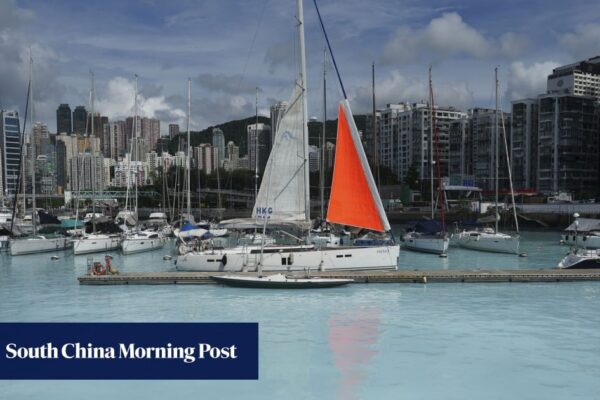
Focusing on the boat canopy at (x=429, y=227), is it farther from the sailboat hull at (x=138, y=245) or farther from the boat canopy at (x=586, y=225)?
the sailboat hull at (x=138, y=245)

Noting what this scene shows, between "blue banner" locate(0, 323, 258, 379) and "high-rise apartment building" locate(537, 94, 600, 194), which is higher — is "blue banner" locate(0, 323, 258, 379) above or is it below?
below

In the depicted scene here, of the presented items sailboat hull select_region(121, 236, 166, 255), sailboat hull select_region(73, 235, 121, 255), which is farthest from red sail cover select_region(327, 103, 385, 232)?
sailboat hull select_region(73, 235, 121, 255)

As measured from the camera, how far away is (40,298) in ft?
90.4

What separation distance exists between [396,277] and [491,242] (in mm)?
22160

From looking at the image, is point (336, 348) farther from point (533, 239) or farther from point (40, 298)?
point (533, 239)

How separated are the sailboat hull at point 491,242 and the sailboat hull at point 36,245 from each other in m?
37.8

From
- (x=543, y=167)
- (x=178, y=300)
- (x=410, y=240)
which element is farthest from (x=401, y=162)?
(x=178, y=300)

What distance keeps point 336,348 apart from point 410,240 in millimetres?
33766

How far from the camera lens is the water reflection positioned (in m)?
15.0

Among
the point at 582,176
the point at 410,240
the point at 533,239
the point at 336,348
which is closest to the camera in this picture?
the point at 336,348

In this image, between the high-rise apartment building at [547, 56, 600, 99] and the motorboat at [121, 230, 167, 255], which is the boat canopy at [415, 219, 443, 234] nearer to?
the motorboat at [121, 230, 167, 255]

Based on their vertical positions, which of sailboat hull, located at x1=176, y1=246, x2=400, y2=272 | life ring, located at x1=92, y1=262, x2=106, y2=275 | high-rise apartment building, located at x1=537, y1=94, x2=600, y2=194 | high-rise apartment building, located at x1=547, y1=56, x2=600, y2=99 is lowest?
life ring, located at x1=92, y1=262, x2=106, y2=275

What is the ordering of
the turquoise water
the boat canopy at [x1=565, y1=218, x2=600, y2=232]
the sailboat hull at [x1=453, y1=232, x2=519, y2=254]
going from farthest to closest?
the boat canopy at [x1=565, y1=218, x2=600, y2=232] → the sailboat hull at [x1=453, y1=232, x2=519, y2=254] → the turquoise water

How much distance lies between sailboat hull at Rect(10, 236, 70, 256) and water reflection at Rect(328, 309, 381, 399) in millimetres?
36333
